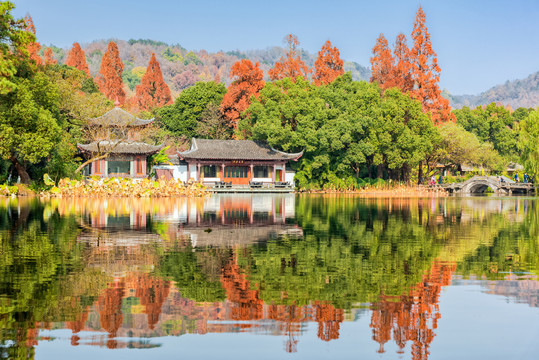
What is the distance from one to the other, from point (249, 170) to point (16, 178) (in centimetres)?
2035

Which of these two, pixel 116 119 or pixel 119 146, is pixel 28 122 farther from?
pixel 119 146

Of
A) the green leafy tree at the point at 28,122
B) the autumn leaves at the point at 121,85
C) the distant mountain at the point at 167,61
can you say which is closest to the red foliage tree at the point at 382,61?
the autumn leaves at the point at 121,85

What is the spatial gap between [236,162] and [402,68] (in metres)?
26.1

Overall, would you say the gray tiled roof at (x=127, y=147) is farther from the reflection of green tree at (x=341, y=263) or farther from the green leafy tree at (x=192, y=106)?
the reflection of green tree at (x=341, y=263)

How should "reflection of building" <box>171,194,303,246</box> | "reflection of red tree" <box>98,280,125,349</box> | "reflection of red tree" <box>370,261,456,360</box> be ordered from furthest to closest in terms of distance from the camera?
"reflection of building" <box>171,194,303,246</box> → "reflection of red tree" <box>98,280,125,349</box> → "reflection of red tree" <box>370,261,456,360</box>

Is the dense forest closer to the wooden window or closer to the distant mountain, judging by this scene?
the wooden window

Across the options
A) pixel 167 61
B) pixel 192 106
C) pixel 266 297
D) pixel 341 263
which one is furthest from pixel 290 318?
pixel 167 61

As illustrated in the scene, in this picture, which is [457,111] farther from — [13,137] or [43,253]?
[43,253]

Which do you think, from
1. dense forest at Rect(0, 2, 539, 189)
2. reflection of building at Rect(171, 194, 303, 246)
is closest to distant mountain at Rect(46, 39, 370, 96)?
dense forest at Rect(0, 2, 539, 189)

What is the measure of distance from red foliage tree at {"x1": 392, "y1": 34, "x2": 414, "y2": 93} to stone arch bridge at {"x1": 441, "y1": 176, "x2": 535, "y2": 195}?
55.4 feet

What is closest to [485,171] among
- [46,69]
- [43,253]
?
[46,69]

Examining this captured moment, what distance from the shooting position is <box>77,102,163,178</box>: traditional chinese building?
46.6 metres

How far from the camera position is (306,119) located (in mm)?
50469

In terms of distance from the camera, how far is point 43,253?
1076 cm
